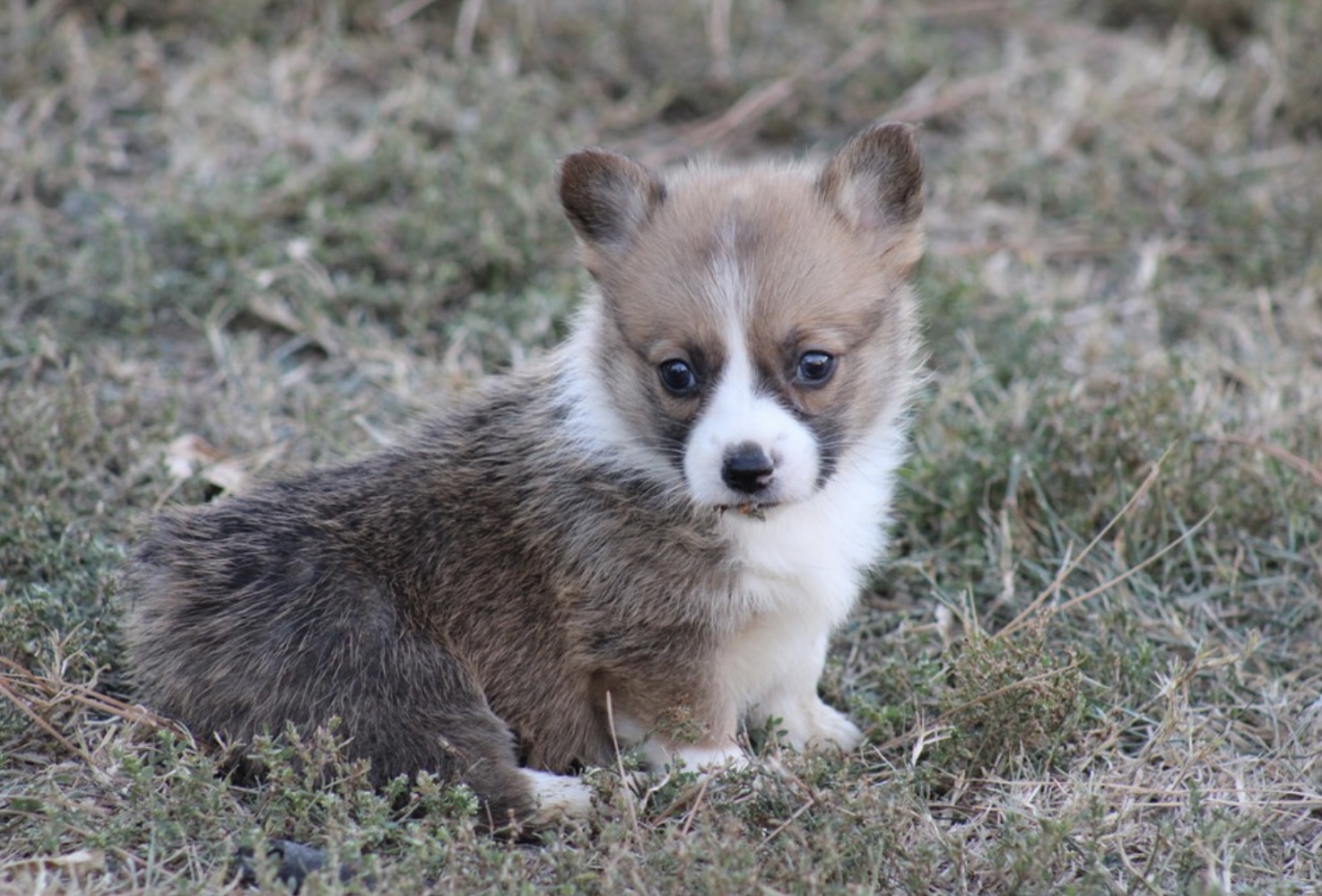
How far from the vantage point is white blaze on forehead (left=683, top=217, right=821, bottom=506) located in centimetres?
391

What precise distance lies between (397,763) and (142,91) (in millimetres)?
4830

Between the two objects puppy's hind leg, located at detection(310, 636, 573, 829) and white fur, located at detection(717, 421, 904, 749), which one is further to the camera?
white fur, located at detection(717, 421, 904, 749)

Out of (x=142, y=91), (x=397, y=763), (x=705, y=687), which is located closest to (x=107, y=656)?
(x=397, y=763)

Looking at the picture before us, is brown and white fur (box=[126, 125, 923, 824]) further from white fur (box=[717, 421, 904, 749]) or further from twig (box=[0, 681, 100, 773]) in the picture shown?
twig (box=[0, 681, 100, 773])

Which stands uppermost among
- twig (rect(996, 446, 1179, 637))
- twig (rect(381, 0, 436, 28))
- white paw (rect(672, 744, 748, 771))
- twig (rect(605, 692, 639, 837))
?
twig (rect(381, 0, 436, 28))

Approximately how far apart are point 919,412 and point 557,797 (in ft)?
7.98

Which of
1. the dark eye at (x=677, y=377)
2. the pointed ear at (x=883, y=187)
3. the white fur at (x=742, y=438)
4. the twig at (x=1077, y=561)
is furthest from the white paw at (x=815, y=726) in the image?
the pointed ear at (x=883, y=187)

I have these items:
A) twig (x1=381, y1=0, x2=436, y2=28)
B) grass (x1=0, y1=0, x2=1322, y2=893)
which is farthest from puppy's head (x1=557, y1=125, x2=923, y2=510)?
twig (x1=381, y1=0, x2=436, y2=28)

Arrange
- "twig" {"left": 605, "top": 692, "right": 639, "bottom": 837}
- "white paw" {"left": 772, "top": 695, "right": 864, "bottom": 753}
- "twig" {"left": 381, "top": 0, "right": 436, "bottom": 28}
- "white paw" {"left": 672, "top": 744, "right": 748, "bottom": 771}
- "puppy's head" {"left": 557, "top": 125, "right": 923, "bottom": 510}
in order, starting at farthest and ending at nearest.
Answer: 1. "twig" {"left": 381, "top": 0, "right": 436, "bottom": 28}
2. "white paw" {"left": 772, "top": 695, "right": 864, "bottom": 753}
3. "white paw" {"left": 672, "top": 744, "right": 748, "bottom": 771}
4. "puppy's head" {"left": 557, "top": 125, "right": 923, "bottom": 510}
5. "twig" {"left": 605, "top": 692, "right": 639, "bottom": 837}

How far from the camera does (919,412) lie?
5.92 m

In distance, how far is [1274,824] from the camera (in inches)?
163

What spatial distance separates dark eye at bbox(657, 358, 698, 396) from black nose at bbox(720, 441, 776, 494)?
1.01ft

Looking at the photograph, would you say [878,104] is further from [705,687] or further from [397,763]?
[397,763]

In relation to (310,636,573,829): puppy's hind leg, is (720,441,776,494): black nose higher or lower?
higher
